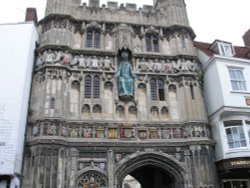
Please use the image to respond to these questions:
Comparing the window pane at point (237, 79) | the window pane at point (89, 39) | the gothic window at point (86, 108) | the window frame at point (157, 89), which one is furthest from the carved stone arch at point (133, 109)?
the window pane at point (237, 79)

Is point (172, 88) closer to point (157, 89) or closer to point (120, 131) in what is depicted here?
point (157, 89)

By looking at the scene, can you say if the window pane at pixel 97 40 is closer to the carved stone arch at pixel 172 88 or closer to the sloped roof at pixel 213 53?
the carved stone arch at pixel 172 88

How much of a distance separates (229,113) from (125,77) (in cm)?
684

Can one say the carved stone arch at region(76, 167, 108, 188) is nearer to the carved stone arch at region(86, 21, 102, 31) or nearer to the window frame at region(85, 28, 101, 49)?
the window frame at region(85, 28, 101, 49)

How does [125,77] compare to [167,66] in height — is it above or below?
below

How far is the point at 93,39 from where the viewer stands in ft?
69.9

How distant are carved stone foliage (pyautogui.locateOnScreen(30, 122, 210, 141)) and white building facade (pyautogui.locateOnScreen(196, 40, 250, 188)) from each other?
47.4 inches

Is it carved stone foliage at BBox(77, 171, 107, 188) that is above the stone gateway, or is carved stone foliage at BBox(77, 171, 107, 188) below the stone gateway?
below

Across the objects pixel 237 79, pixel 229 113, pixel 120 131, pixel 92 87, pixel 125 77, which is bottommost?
pixel 120 131

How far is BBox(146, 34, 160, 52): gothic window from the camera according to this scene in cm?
2194

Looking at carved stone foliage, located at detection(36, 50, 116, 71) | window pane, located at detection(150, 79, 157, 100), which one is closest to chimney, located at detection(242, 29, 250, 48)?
window pane, located at detection(150, 79, 157, 100)

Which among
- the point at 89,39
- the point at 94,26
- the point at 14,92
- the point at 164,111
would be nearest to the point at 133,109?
the point at 164,111

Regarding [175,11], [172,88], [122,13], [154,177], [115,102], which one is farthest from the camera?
[175,11]

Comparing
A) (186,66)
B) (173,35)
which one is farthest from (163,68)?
(173,35)
